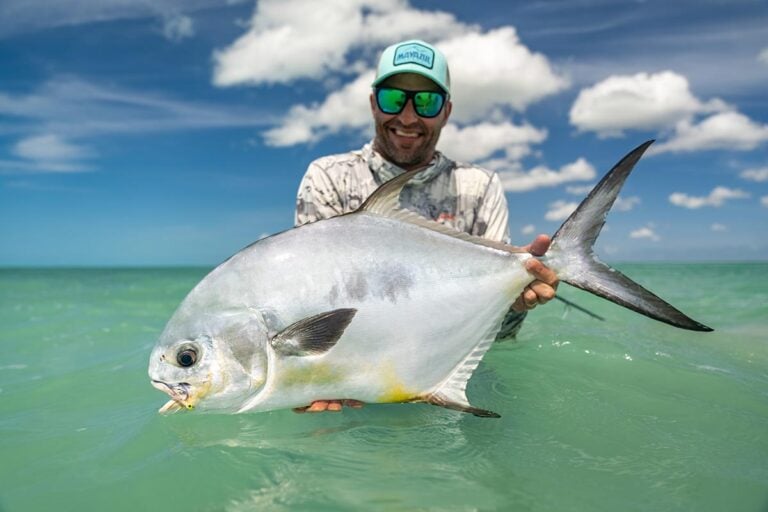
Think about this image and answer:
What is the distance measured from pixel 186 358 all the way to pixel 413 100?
1.95 metres

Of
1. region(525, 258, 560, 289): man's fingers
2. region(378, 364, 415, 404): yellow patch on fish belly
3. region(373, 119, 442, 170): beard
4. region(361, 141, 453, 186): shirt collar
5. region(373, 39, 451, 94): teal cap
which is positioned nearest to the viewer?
region(378, 364, 415, 404): yellow patch on fish belly

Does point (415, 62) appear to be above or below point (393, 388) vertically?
above

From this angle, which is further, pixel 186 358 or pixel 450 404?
pixel 450 404

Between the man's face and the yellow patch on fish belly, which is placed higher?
the man's face

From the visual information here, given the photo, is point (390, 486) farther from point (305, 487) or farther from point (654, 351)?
point (654, 351)

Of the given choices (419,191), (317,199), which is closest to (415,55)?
(419,191)

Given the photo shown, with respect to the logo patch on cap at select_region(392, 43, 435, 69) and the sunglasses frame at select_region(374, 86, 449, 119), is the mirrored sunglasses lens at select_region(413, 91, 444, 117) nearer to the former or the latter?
the sunglasses frame at select_region(374, 86, 449, 119)

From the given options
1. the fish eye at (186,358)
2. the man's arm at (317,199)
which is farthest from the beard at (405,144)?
the fish eye at (186,358)

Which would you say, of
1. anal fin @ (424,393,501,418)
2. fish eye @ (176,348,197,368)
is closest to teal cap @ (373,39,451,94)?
anal fin @ (424,393,501,418)

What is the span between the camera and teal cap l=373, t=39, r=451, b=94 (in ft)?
10.4

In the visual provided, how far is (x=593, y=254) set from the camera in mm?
2178

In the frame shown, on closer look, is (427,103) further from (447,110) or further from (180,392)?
(180,392)

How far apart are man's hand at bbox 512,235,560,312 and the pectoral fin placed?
2.59 ft

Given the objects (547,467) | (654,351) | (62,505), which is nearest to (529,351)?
(654,351)
